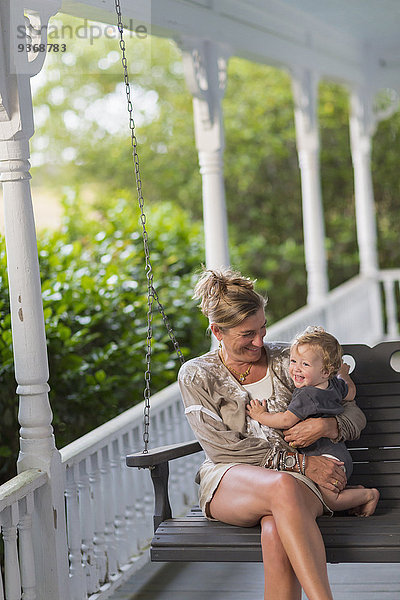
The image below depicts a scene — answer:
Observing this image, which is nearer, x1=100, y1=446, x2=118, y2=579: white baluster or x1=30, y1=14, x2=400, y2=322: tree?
x1=100, y1=446, x2=118, y2=579: white baluster

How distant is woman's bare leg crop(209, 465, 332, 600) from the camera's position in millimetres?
2633

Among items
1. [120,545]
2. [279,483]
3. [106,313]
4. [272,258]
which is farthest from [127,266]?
[272,258]

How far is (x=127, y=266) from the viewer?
6.42 meters

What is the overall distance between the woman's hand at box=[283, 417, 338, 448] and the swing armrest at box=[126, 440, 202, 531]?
17.6 inches

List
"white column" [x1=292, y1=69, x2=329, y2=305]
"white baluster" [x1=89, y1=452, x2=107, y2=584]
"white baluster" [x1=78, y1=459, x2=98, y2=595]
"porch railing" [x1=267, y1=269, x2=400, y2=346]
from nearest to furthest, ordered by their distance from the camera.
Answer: "white baluster" [x1=78, y1=459, x2=98, y2=595]
"white baluster" [x1=89, y1=452, x2=107, y2=584]
"porch railing" [x1=267, y1=269, x2=400, y2=346]
"white column" [x1=292, y1=69, x2=329, y2=305]

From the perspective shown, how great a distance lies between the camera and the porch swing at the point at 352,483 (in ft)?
9.27

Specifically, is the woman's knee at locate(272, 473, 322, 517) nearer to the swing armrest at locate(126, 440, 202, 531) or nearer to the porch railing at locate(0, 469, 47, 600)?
the swing armrest at locate(126, 440, 202, 531)

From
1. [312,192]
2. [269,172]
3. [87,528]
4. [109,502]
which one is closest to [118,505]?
[109,502]

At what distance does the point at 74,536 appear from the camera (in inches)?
134

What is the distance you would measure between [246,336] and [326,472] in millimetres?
532

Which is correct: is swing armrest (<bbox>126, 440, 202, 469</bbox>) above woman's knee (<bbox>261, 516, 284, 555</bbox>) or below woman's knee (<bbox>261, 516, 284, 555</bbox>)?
above

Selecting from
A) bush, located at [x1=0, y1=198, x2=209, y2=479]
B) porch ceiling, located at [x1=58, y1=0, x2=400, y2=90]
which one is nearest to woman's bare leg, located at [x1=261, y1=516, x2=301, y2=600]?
bush, located at [x1=0, y1=198, x2=209, y2=479]

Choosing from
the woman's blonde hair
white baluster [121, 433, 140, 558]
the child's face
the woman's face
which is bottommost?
white baluster [121, 433, 140, 558]

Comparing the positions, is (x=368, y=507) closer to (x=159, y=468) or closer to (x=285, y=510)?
(x=285, y=510)
